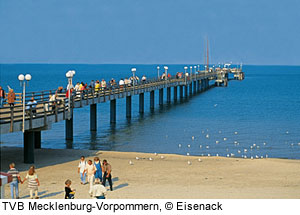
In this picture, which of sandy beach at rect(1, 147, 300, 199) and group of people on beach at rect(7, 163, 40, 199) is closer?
group of people on beach at rect(7, 163, 40, 199)

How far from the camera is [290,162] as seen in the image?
86.4ft

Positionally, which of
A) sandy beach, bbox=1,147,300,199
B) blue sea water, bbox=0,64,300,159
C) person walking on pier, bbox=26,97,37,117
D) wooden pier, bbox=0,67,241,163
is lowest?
blue sea water, bbox=0,64,300,159

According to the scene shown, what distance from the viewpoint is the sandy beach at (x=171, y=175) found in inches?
701

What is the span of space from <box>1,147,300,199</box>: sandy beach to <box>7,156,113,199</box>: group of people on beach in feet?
1.62

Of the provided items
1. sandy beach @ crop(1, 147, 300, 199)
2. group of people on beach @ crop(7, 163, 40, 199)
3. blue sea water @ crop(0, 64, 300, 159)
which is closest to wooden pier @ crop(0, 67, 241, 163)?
sandy beach @ crop(1, 147, 300, 199)

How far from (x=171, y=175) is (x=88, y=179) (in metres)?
4.82

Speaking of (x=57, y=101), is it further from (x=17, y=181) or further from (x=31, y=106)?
(x=17, y=181)

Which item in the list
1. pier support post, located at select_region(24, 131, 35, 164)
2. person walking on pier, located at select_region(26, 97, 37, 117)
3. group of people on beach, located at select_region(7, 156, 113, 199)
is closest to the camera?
group of people on beach, located at select_region(7, 156, 113, 199)

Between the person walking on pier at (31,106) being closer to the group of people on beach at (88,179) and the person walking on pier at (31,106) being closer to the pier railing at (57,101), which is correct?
the pier railing at (57,101)

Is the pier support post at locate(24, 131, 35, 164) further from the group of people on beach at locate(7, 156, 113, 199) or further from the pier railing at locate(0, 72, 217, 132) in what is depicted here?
the group of people on beach at locate(7, 156, 113, 199)

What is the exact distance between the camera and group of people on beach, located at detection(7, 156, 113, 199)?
14.2m
